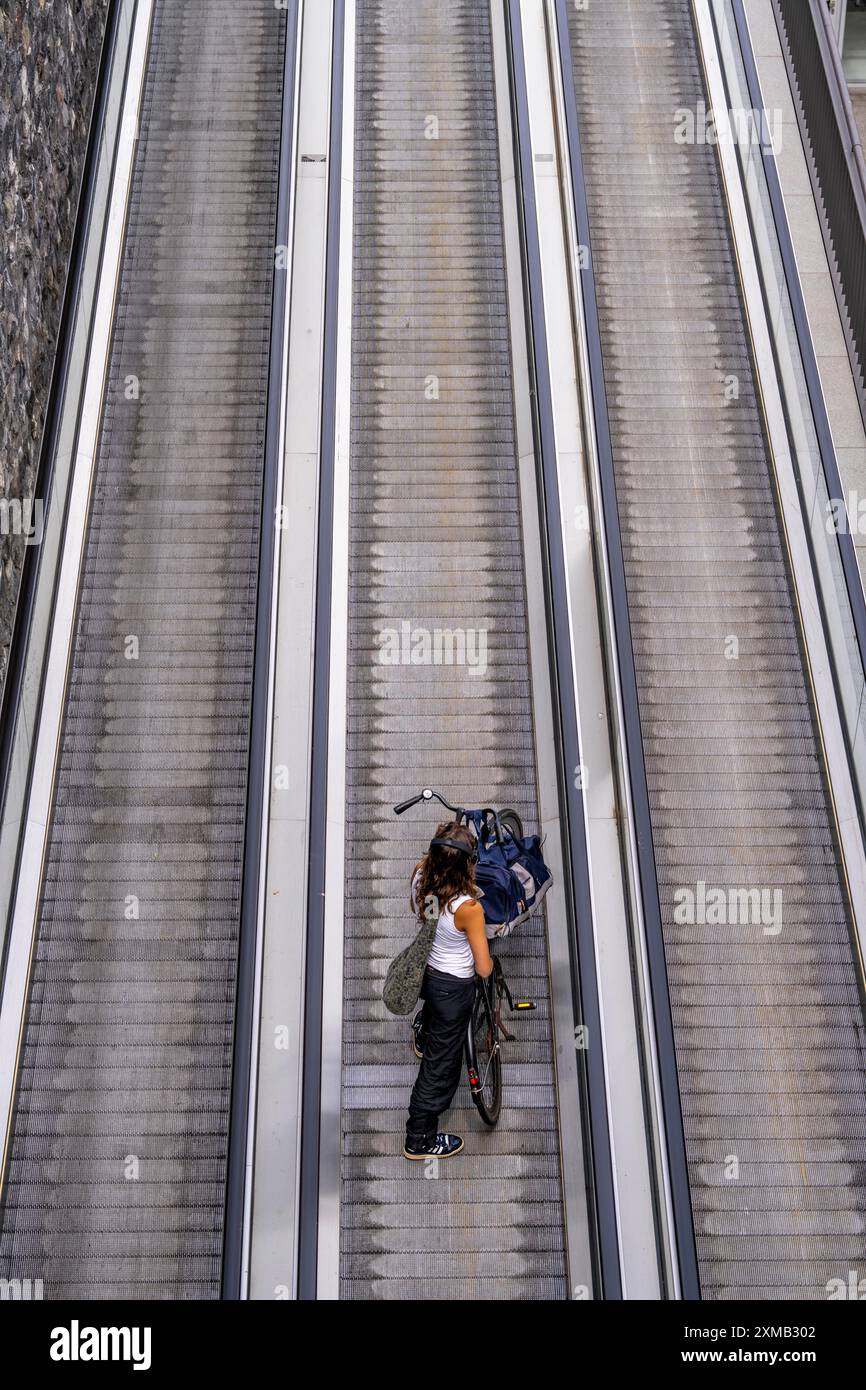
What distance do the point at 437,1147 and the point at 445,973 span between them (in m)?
0.99

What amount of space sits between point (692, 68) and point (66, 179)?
4.41m

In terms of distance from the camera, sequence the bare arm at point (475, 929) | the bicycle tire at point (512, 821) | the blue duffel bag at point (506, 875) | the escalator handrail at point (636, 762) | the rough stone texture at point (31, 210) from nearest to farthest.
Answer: the bare arm at point (475, 929) < the escalator handrail at point (636, 762) < the blue duffel bag at point (506, 875) < the bicycle tire at point (512, 821) < the rough stone texture at point (31, 210)

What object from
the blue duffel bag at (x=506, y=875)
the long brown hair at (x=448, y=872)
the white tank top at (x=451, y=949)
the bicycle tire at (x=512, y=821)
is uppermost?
the bicycle tire at (x=512, y=821)

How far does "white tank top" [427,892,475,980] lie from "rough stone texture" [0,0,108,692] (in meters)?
2.64

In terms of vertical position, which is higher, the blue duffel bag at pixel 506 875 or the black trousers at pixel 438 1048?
the blue duffel bag at pixel 506 875

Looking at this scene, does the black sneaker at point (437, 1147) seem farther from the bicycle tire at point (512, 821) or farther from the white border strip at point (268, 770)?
the bicycle tire at point (512, 821)

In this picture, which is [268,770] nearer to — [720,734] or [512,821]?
[512,821]

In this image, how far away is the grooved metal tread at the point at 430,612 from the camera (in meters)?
5.60

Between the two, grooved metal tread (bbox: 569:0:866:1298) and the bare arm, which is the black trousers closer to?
the bare arm

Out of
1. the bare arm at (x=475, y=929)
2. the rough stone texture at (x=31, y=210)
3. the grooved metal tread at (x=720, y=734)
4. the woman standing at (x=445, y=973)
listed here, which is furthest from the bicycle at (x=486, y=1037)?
the rough stone texture at (x=31, y=210)

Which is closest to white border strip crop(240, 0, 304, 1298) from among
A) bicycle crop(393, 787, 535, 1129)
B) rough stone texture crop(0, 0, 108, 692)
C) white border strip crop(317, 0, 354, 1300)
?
white border strip crop(317, 0, 354, 1300)

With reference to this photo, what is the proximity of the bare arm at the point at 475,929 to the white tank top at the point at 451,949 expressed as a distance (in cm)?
3
